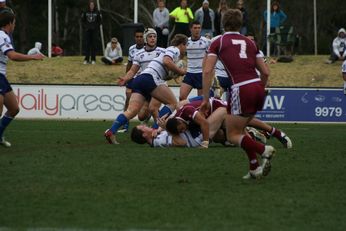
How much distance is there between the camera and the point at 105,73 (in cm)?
3572

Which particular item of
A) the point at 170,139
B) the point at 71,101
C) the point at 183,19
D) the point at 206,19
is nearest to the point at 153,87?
the point at 170,139

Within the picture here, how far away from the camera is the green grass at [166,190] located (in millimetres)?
Answer: 8477

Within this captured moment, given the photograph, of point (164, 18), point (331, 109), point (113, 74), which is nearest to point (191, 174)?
point (331, 109)

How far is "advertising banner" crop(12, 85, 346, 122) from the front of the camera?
97.1 ft

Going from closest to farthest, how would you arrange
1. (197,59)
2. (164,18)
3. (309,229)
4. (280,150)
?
1. (309,229)
2. (280,150)
3. (197,59)
4. (164,18)

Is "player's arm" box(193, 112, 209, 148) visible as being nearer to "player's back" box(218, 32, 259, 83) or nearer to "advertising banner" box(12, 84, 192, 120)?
"player's back" box(218, 32, 259, 83)

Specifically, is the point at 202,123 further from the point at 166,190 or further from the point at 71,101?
the point at 71,101

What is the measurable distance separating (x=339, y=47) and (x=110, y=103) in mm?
9184

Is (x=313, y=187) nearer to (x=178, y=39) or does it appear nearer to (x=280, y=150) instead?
(x=280, y=150)

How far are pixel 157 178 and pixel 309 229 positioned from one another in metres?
3.51

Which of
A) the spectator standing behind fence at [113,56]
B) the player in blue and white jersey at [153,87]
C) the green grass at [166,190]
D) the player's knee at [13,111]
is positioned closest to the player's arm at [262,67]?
the green grass at [166,190]

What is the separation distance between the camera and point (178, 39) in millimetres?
17516

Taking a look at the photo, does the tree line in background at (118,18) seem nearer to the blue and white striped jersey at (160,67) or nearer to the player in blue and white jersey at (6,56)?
the blue and white striped jersey at (160,67)

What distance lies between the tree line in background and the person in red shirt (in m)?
43.2
